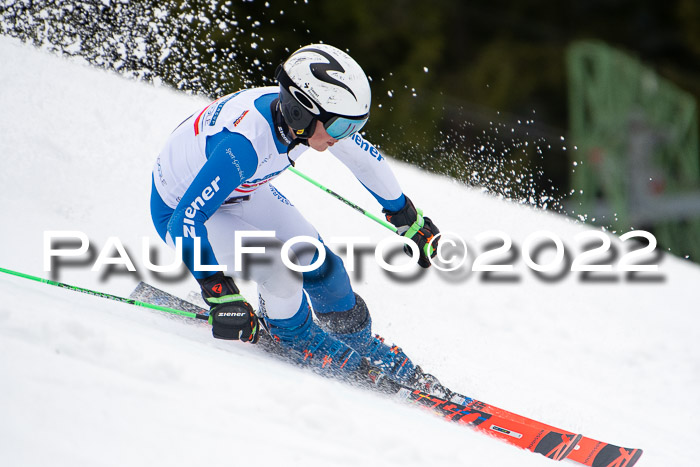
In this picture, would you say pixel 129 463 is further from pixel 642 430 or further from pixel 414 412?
pixel 642 430

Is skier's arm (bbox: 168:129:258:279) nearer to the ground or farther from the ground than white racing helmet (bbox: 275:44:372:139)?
nearer to the ground

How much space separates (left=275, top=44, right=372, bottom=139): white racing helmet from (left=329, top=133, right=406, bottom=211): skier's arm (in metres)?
0.49

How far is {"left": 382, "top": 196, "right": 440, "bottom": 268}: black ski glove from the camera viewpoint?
381 cm

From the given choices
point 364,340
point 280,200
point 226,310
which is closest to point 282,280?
point 226,310

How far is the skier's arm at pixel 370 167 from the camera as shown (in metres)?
3.64

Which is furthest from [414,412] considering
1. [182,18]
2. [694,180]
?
[694,180]

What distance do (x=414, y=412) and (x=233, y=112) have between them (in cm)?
140

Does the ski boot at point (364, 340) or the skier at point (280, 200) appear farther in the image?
the ski boot at point (364, 340)

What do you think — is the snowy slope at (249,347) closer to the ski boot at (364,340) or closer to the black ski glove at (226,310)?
the black ski glove at (226,310)

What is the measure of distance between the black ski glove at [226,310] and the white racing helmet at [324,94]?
0.67 metres

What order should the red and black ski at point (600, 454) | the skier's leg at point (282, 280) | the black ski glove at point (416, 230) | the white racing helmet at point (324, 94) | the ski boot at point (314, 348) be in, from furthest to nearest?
1. the black ski glove at point (416, 230)
2. the ski boot at point (314, 348)
3. the skier's leg at point (282, 280)
4. the red and black ski at point (600, 454)
5. the white racing helmet at point (324, 94)

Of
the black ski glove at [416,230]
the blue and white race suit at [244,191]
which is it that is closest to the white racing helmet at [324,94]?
the blue and white race suit at [244,191]

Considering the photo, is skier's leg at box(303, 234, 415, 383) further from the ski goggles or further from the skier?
the ski goggles

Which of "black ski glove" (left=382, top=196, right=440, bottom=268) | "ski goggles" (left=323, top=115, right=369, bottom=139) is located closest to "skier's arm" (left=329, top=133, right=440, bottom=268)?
"black ski glove" (left=382, top=196, right=440, bottom=268)
